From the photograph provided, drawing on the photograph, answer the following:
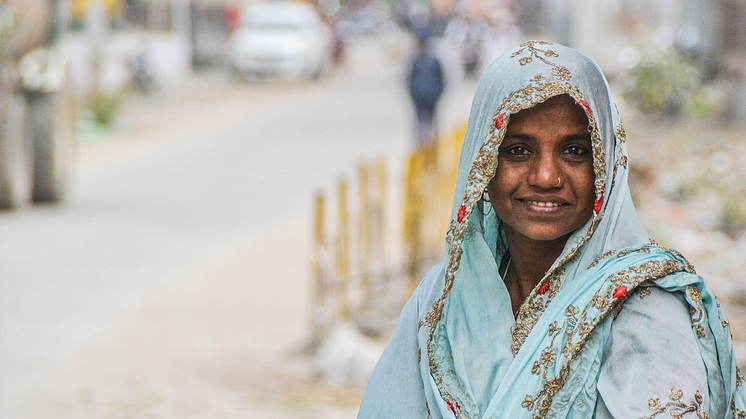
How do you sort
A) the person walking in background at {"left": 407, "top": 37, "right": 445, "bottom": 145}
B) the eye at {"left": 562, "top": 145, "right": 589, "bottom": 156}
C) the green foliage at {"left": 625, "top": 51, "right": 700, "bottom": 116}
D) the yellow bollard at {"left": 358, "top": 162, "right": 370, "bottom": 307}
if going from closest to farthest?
the eye at {"left": 562, "top": 145, "right": 589, "bottom": 156}, the yellow bollard at {"left": 358, "top": 162, "right": 370, "bottom": 307}, the green foliage at {"left": 625, "top": 51, "right": 700, "bottom": 116}, the person walking in background at {"left": 407, "top": 37, "right": 445, "bottom": 145}

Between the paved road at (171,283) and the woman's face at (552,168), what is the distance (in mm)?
3106

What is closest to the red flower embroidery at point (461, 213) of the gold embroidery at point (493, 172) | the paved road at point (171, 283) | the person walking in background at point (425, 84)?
the gold embroidery at point (493, 172)

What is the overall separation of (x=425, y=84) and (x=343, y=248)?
238 inches

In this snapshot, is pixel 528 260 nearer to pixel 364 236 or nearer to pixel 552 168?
pixel 552 168

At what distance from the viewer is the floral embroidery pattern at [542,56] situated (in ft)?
4.77

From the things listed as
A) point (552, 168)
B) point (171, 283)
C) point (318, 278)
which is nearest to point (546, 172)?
point (552, 168)

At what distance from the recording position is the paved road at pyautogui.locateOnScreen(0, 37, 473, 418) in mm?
4863

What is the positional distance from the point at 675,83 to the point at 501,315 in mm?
9900

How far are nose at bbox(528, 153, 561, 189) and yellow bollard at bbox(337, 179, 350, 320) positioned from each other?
161 inches

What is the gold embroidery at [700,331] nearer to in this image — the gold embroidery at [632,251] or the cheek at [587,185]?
the gold embroidery at [632,251]

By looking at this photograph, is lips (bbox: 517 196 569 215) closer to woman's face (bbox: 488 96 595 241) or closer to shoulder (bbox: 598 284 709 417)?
woman's face (bbox: 488 96 595 241)

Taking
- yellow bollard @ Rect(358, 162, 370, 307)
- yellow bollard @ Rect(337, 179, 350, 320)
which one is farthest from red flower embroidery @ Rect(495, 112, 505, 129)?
yellow bollard @ Rect(358, 162, 370, 307)

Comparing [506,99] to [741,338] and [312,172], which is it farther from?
[312,172]

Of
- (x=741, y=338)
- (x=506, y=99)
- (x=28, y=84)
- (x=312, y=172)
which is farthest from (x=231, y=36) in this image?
(x=506, y=99)
